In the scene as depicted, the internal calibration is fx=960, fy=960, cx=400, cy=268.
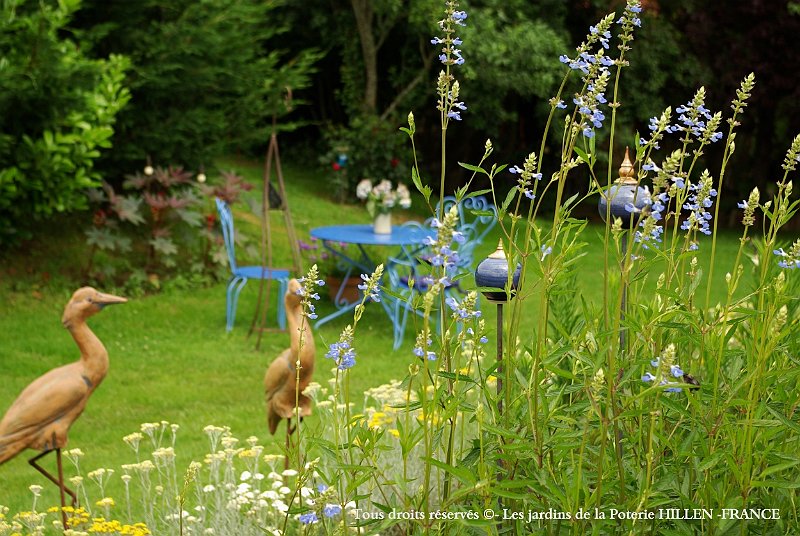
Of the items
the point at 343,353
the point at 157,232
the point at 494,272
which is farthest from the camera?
the point at 157,232

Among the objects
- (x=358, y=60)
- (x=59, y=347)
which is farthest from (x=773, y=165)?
(x=59, y=347)

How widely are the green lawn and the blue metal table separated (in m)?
0.18

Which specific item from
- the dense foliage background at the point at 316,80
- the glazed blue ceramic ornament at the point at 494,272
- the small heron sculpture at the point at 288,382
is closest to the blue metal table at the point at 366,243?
the dense foliage background at the point at 316,80

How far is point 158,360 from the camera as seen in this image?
6.58 m

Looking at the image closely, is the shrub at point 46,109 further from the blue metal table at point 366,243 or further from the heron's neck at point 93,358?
the heron's neck at point 93,358

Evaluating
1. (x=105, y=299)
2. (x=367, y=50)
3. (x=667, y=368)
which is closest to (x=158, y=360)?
(x=105, y=299)

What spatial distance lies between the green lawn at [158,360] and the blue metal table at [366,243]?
0.18 metres

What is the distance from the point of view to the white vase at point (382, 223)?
734 centimetres

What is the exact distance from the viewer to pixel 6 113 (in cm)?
702

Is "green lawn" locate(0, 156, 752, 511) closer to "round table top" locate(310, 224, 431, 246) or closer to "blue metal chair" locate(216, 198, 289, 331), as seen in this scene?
"blue metal chair" locate(216, 198, 289, 331)

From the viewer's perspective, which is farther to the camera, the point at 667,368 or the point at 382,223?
the point at 382,223

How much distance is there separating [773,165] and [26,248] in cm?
1051

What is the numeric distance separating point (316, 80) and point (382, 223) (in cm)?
790

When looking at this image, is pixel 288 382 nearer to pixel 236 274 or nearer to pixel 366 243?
pixel 366 243
